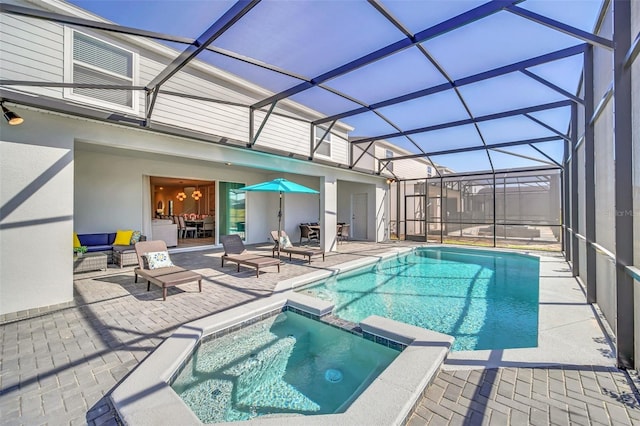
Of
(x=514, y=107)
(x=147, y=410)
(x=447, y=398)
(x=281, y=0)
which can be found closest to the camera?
(x=147, y=410)

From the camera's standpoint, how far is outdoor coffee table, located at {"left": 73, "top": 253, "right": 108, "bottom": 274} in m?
6.47

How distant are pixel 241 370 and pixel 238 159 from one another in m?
5.67

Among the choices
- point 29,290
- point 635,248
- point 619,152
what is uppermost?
point 619,152

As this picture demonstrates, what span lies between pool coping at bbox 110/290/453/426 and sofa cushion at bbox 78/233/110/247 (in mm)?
5952

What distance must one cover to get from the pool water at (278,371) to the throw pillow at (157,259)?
3022mm

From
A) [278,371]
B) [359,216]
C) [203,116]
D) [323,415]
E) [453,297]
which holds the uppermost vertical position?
[203,116]

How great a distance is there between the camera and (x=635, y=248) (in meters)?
2.92

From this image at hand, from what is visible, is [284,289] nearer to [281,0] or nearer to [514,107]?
[281,0]

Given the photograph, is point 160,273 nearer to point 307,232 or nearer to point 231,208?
point 231,208

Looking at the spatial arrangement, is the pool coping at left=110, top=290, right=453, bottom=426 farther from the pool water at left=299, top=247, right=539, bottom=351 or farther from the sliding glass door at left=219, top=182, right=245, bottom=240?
the sliding glass door at left=219, top=182, right=245, bottom=240

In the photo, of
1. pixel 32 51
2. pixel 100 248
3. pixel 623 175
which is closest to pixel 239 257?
pixel 100 248

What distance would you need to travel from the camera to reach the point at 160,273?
5.47m

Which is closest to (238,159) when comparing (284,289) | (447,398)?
(284,289)

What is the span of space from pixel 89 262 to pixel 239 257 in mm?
3446
